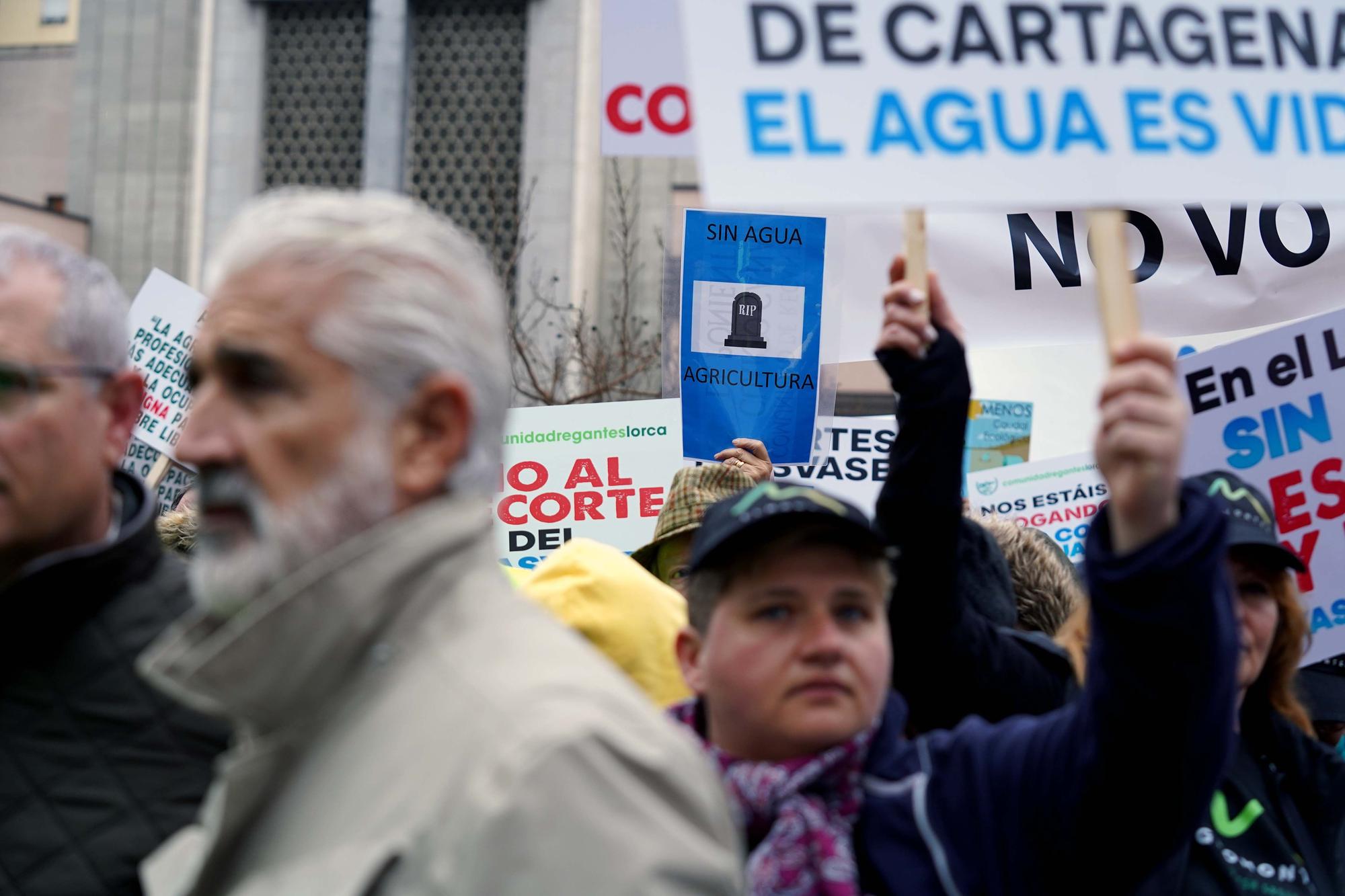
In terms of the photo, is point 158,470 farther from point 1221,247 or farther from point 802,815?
point 802,815

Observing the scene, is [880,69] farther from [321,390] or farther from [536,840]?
[536,840]

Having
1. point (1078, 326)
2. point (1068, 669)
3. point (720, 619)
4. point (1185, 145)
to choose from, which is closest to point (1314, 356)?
point (1078, 326)

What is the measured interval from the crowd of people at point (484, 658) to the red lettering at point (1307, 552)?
1035 millimetres

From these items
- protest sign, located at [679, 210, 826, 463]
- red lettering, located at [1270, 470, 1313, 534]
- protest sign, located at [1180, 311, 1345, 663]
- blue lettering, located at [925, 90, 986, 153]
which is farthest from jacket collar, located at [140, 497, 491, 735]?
protest sign, located at [679, 210, 826, 463]

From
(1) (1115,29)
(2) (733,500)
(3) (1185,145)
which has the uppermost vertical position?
(1) (1115,29)

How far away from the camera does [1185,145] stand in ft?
6.28

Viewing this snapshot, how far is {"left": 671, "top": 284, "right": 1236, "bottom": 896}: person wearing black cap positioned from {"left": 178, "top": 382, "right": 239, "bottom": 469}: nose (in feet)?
2.41

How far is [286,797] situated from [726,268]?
375cm

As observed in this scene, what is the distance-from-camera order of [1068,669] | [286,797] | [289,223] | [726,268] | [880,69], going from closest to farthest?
[286,797] → [289,223] → [880,69] → [1068,669] → [726,268]

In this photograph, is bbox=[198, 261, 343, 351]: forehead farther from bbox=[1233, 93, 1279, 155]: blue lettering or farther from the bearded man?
bbox=[1233, 93, 1279, 155]: blue lettering

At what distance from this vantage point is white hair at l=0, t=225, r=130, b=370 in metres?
2.22

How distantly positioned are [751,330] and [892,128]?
3.17m

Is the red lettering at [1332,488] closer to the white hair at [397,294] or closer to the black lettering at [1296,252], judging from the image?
the black lettering at [1296,252]

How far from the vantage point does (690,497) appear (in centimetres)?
386
